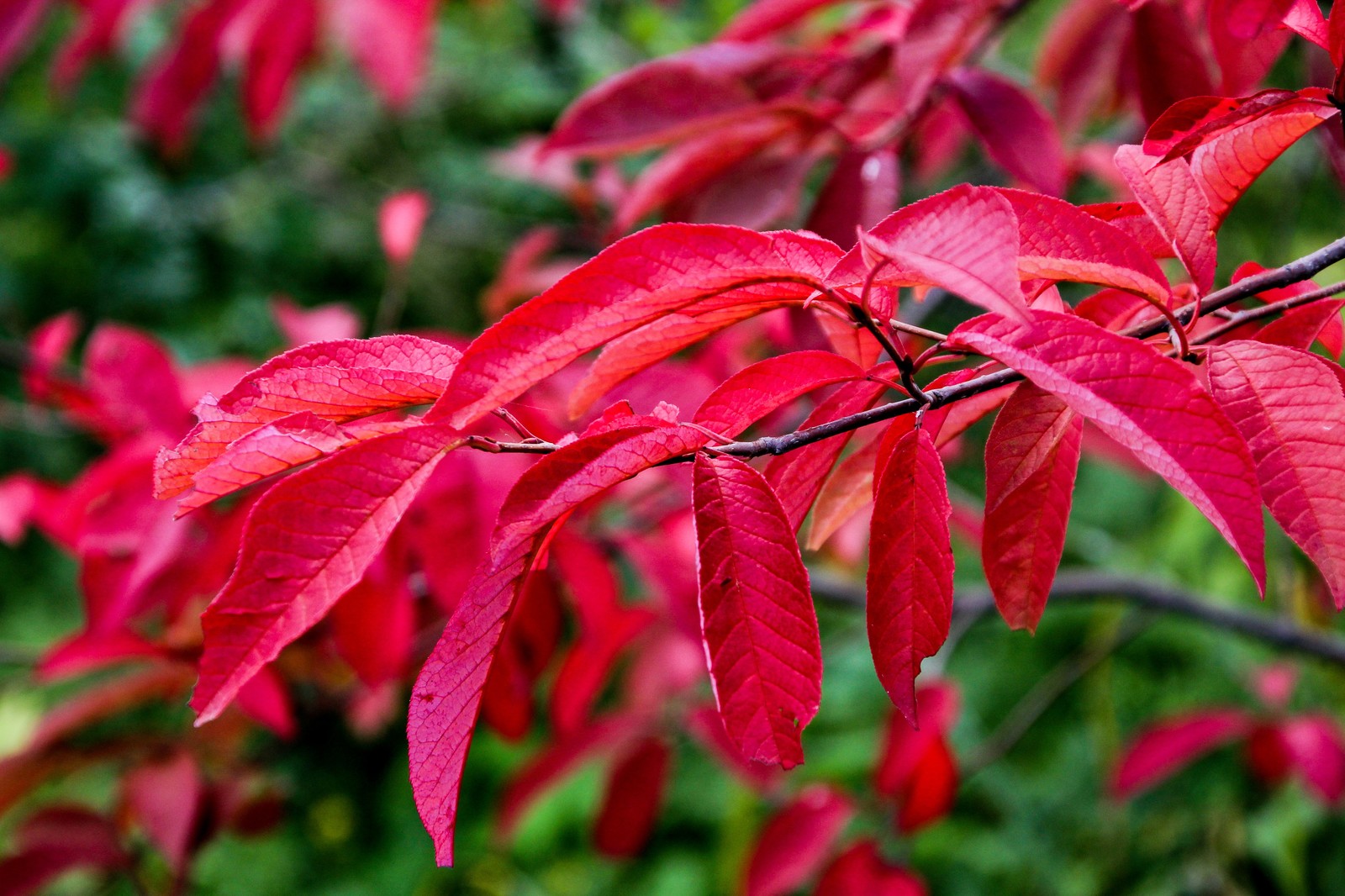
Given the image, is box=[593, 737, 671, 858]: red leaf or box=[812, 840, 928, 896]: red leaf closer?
box=[812, 840, 928, 896]: red leaf

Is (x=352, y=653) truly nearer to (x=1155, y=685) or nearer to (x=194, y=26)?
(x=194, y=26)

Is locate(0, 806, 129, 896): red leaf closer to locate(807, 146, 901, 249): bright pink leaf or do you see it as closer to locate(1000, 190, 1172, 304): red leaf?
locate(807, 146, 901, 249): bright pink leaf

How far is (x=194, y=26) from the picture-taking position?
38.0 inches

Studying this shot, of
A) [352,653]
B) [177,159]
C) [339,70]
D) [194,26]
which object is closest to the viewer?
[352,653]

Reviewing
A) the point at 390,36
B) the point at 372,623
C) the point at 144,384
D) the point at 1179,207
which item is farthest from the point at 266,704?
the point at 1179,207

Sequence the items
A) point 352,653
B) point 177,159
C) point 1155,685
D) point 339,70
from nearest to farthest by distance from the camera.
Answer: point 352,653, point 1155,685, point 177,159, point 339,70

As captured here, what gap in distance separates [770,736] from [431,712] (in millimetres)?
119

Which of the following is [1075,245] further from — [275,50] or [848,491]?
[275,50]

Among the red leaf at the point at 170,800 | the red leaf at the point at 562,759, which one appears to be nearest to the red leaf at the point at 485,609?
the red leaf at the point at 170,800

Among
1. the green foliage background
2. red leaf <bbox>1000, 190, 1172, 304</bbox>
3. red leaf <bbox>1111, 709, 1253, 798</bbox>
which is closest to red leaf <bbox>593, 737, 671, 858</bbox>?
the green foliage background

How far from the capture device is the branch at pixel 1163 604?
105cm

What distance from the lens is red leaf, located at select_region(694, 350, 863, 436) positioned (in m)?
0.38

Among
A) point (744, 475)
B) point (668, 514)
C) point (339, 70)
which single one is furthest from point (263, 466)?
point (339, 70)

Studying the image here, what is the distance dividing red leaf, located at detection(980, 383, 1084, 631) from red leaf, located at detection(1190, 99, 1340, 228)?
103 mm
